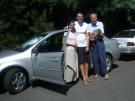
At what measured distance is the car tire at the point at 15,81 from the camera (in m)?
8.30

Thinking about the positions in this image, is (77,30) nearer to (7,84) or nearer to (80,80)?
(80,80)

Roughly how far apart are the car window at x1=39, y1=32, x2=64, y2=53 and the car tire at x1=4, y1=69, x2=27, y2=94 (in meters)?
0.88

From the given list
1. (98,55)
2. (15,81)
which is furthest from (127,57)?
(15,81)

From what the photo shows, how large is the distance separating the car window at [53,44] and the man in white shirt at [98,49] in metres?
0.90

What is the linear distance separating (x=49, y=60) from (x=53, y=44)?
1.81 ft

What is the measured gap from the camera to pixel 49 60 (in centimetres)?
883

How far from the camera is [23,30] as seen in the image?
1403 cm

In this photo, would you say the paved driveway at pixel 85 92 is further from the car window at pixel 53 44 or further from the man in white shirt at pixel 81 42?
the car window at pixel 53 44

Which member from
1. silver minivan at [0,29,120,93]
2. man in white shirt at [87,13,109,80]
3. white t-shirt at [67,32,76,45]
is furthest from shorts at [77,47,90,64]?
man in white shirt at [87,13,109,80]

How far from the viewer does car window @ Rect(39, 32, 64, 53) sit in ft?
29.5

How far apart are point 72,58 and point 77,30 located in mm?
883

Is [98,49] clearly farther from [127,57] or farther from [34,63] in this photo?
[127,57]

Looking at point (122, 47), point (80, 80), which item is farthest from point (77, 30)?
point (122, 47)

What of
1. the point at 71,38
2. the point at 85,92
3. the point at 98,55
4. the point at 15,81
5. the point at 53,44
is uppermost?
the point at 71,38
